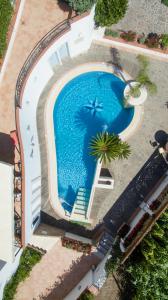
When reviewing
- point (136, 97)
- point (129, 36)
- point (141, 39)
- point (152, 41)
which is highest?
point (152, 41)

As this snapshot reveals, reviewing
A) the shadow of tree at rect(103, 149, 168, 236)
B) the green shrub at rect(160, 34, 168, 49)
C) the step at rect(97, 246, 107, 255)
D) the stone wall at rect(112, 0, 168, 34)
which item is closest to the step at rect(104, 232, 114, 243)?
the shadow of tree at rect(103, 149, 168, 236)

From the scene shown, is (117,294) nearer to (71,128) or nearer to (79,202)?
(79,202)

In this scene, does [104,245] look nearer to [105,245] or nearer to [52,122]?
[105,245]

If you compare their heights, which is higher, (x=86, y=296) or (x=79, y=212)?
(x=79, y=212)

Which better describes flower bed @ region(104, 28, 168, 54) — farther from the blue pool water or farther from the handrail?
the handrail

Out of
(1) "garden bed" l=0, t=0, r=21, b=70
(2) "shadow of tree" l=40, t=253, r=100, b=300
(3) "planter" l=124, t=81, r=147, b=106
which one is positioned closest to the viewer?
(1) "garden bed" l=0, t=0, r=21, b=70

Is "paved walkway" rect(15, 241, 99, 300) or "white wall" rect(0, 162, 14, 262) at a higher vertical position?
"white wall" rect(0, 162, 14, 262)

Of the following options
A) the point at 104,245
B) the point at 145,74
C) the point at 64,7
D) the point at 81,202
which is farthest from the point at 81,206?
the point at 64,7

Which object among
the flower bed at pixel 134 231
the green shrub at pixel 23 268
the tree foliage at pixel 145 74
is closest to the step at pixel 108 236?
the flower bed at pixel 134 231
